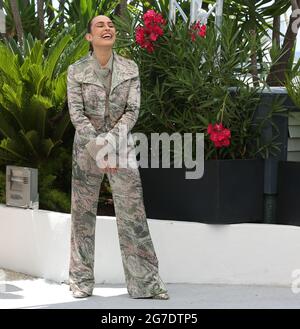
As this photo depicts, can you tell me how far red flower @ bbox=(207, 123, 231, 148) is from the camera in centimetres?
577

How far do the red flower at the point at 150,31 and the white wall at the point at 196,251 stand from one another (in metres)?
1.28

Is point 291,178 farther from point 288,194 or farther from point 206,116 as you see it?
point 206,116

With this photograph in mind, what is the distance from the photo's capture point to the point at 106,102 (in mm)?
5211

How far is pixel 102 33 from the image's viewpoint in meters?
5.19

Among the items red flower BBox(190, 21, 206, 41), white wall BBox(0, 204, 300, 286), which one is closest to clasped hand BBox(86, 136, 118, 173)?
white wall BBox(0, 204, 300, 286)

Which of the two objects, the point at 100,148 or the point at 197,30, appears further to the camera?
the point at 197,30

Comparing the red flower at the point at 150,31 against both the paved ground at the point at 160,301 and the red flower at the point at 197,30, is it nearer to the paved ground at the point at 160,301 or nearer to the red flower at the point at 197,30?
the red flower at the point at 197,30

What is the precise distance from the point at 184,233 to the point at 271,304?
2.90ft

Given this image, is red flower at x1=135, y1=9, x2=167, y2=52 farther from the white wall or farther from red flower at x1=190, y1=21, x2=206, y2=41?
the white wall

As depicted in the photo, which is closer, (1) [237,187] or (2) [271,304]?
(2) [271,304]

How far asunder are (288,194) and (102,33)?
1.73 meters

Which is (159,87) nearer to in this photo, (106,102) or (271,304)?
(106,102)

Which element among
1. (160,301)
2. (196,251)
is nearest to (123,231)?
(160,301)
